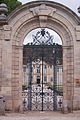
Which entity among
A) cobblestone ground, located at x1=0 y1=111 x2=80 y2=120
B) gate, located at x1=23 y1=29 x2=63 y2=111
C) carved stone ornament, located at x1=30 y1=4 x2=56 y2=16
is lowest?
cobblestone ground, located at x1=0 y1=111 x2=80 y2=120

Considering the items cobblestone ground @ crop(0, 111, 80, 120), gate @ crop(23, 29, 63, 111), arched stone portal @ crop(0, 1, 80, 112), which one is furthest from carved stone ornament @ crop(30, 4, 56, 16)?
cobblestone ground @ crop(0, 111, 80, 120)

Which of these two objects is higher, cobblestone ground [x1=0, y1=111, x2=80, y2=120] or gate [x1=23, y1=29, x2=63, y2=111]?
gate [x1=23, y1=29, x2=63, y2=111]

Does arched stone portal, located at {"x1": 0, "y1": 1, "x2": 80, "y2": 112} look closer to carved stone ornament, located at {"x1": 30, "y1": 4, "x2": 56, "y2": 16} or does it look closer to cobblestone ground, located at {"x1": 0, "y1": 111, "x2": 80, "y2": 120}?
carved stone ornament, located at {"x1": 30, "y1": 4, "x2": 56, "y2": 16}

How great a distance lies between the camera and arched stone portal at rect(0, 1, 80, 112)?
11586 millimetres

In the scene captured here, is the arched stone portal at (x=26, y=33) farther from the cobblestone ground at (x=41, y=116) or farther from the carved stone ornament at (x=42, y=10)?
the cobblestone ground at (x=41, y=116)

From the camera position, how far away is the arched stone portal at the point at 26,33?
456 inches

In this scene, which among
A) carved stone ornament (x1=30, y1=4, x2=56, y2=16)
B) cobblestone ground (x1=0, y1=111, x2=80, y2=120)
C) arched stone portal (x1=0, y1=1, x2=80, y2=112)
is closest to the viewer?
cobblestone ground (x1=0, y1=111, x2=80, y2=120)

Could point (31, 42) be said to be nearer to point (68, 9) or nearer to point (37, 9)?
point (37, 9)

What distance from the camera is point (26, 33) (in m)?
12.0

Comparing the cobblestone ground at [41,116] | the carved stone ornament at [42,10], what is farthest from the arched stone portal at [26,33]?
the cobblestone ground at [41,116]

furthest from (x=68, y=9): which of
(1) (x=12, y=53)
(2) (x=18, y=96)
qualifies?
(2) (x=18, y=96)

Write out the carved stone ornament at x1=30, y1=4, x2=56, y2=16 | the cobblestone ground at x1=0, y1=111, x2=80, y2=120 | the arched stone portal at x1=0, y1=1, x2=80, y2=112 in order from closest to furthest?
the cobblestone ground at x1=0, y1=111, x2=80, y2=120
the arched stone portal at x1=0, y1=1, x2=80, y2=112
the carved stone ornament at x1=30, y1=4, x2=56, y2=16

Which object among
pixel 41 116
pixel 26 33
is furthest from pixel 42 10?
pixel 41 116

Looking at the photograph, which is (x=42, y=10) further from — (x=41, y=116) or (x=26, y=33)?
(x=41, y=116)
